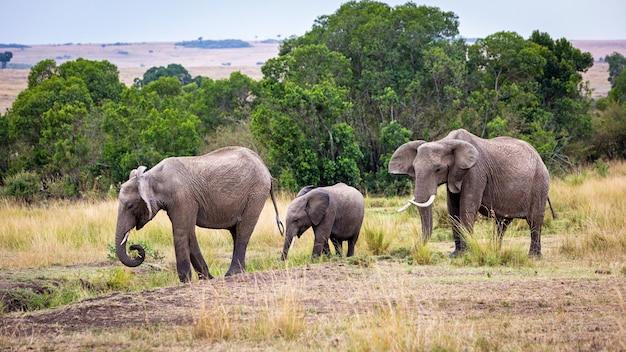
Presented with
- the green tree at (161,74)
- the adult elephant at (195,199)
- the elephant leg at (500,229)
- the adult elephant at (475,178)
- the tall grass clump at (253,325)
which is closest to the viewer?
the tall grass clump at (253,325)

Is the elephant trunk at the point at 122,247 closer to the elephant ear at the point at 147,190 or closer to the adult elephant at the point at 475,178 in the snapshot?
the elephant ear at the point at 147,190

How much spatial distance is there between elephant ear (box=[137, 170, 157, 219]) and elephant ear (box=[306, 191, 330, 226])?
2798 mm

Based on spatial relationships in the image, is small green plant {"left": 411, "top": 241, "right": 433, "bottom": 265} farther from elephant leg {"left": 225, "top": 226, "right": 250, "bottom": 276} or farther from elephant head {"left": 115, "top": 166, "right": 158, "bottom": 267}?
elephant head {"left": 115, "top": 166, "right": 158, "bottom": 267}

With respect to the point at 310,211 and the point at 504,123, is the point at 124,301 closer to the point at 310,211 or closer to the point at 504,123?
the point at 310,211

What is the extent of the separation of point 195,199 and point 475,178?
402 cm

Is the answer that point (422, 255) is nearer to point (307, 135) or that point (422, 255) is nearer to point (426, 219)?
point (426, 219)

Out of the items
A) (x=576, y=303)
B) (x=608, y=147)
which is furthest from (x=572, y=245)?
(x=608, y=147)

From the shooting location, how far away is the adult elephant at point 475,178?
13.4 meters

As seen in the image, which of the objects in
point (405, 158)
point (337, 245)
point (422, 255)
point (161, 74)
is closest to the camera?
point (422, 255)

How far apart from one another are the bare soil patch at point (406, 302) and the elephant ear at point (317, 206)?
89.4 inches

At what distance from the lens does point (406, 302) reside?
8492 mm

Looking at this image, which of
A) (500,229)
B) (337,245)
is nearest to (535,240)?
(500,229)

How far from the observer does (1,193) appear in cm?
2431

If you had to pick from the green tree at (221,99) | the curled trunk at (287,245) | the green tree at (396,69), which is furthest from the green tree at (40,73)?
the curled trunk at (287,245)
